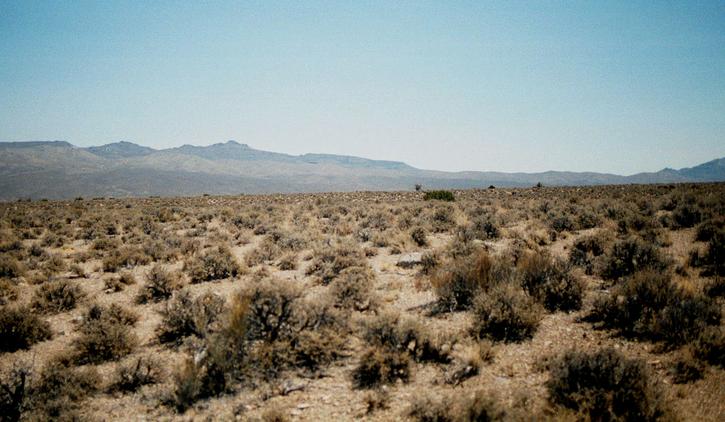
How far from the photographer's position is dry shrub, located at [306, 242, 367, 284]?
32.6 ft

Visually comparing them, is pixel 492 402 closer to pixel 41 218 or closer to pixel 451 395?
pixel 451 395

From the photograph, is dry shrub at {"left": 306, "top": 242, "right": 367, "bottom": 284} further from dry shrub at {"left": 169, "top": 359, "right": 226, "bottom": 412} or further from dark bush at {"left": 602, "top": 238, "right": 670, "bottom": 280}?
dark bush at {"left": 602, "top": 238, "right": 670, "bottom": 280}

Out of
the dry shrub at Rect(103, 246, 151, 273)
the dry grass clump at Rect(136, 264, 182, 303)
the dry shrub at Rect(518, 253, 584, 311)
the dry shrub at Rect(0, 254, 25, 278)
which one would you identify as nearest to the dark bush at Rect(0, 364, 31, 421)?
the dry grass clump at Rect(136, 264, 182, 303)

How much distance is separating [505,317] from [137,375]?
6.06 meters

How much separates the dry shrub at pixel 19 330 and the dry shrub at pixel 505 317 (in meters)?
8.38

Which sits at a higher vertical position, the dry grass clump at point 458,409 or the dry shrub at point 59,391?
the dry grass clump at point 458,409

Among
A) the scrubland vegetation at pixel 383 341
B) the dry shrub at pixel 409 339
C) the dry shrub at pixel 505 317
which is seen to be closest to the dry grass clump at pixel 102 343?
the scrubland vegetation at pixel 383 341

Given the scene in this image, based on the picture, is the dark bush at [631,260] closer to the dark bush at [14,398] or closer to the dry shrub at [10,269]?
the dark bush at [14,398]

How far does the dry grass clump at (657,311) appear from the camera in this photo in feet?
17.8

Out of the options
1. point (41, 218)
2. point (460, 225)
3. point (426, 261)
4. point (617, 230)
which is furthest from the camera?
point (41, 218)

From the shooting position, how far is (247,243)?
50.1ft

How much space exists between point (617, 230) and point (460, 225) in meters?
6.25

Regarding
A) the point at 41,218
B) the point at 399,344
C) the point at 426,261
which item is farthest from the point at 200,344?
the point at 41,218

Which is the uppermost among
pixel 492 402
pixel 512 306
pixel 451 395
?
pixel 512 306
